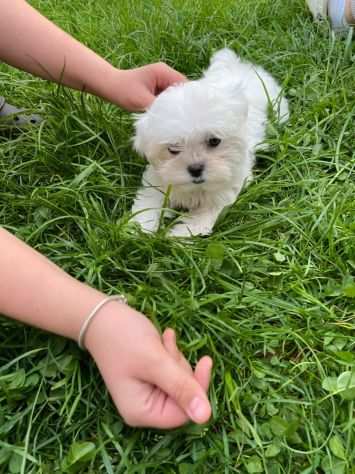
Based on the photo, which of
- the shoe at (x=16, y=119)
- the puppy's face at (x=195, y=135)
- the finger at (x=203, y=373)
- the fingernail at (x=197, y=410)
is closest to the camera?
the fingernail at (x=197, y=410)

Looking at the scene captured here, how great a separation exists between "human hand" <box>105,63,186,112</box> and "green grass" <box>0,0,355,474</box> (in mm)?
157

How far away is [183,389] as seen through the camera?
43.5 inches

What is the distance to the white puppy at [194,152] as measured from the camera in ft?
5.55

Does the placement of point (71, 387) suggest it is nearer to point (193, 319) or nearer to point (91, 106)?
point (193, 319)

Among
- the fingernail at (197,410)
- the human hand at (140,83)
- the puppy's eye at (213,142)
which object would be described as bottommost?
the fingernail at (197,410)

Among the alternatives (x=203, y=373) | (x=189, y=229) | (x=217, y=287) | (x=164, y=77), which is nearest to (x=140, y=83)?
(x=164, y=77)

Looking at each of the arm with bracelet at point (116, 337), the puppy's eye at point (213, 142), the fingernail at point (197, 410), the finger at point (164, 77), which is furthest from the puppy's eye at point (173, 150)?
the fingernail at point (197, 410)

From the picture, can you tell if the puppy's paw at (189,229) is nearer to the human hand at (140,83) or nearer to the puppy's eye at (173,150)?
the puppy's eye at (173,150)

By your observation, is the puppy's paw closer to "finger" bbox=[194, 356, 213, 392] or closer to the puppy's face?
the puppy's face

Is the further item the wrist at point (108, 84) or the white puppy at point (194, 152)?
the wrist at point (108, 84)

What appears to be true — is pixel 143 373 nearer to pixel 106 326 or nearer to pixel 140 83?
pixel 106 326

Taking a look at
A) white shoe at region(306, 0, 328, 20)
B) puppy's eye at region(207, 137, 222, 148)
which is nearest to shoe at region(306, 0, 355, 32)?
white shoe at region(306, 0, 328, 20)

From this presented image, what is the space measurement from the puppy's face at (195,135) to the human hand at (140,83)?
0.22m

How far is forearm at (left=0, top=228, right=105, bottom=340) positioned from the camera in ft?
4.03
